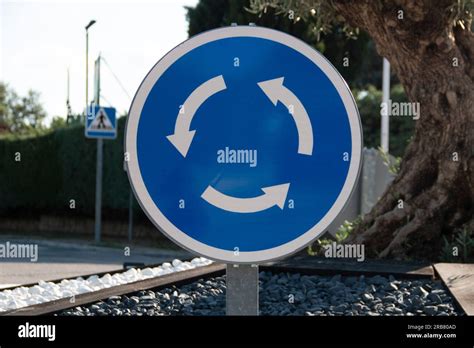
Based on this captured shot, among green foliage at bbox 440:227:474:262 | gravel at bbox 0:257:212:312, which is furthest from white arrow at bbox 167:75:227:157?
green foliage at bbox 440:227:474:262

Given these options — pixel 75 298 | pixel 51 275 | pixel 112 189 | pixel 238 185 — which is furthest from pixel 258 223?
pixel 112 189

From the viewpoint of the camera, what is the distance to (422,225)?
6.76 m

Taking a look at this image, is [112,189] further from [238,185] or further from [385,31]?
[238,185]

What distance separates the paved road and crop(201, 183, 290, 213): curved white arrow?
6843 millimetres

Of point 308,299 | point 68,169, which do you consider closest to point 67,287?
point 308,299

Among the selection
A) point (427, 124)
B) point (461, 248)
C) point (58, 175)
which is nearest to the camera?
point (461, 248)

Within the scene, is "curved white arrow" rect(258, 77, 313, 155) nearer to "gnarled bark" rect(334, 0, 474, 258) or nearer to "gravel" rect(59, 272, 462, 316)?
"gravel" rect(59, 272, 462, 316)

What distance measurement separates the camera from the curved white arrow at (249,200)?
2.01m

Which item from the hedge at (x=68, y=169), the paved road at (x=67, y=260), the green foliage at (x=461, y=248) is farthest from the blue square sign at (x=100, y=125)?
the green foliage at (x=461, y=248)

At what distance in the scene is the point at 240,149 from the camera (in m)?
1.99

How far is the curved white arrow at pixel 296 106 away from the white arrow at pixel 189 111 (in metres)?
0.12

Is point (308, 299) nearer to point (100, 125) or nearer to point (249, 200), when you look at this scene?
point (249, 200)

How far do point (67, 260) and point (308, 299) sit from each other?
826 cm

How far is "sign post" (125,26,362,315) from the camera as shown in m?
2.01
